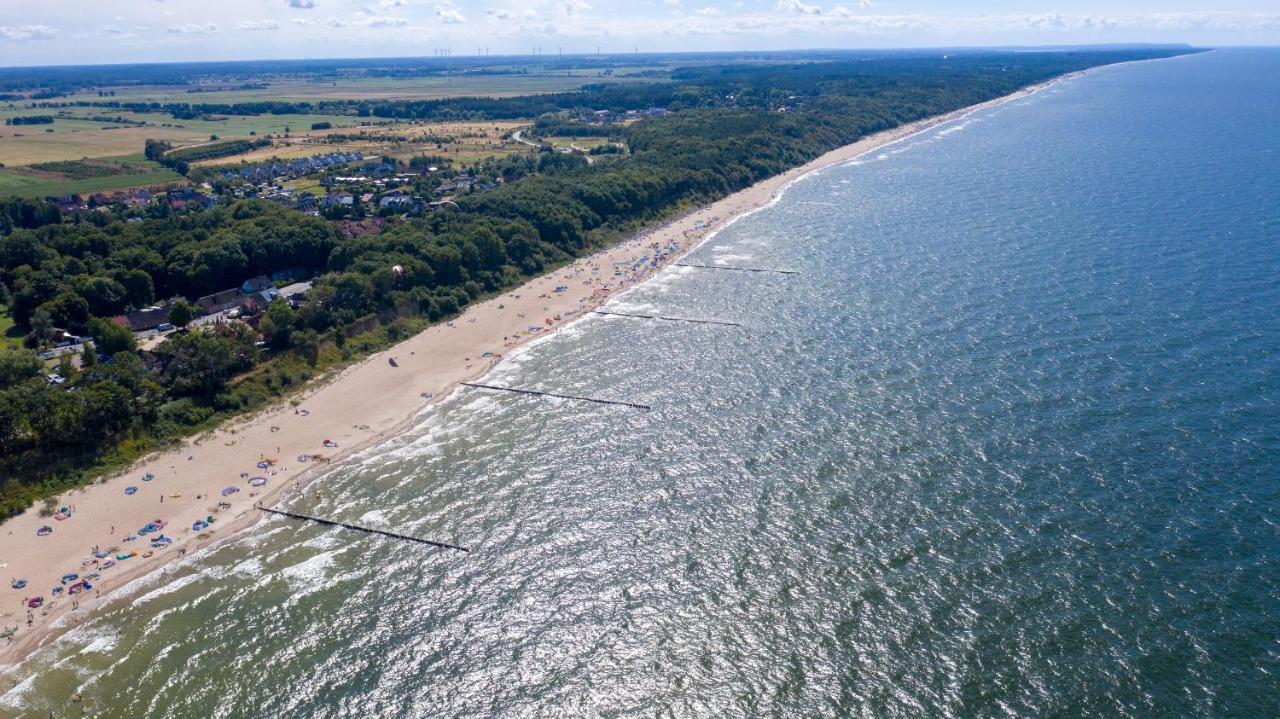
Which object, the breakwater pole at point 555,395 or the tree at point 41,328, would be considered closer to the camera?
the breakwater pole at point 555,395

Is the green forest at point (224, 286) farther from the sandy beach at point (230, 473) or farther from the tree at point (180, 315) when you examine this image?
the sandy beach at point (230, 473)

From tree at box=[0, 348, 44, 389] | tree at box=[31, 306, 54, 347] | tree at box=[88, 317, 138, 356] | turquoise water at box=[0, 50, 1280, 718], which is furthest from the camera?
tree at box=[31, 306, 54, 347]

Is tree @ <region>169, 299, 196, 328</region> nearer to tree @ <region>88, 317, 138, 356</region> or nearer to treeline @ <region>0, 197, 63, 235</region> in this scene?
tree @ <region>88, 317, 138, 356</region>

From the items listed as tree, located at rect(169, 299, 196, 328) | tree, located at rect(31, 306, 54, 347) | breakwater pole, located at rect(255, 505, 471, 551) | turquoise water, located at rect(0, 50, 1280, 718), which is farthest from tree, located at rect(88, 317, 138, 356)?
breakwater pole, located at rect(255, 505, 471, 551)

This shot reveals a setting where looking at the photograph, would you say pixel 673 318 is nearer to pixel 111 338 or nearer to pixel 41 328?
pixel 111 338


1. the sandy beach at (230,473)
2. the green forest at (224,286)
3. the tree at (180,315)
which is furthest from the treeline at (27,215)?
the sandy beach at (230,473)

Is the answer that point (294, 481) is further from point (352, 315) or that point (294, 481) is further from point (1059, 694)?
point (1059, 694)

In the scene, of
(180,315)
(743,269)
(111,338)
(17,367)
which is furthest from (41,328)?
(743,269)
